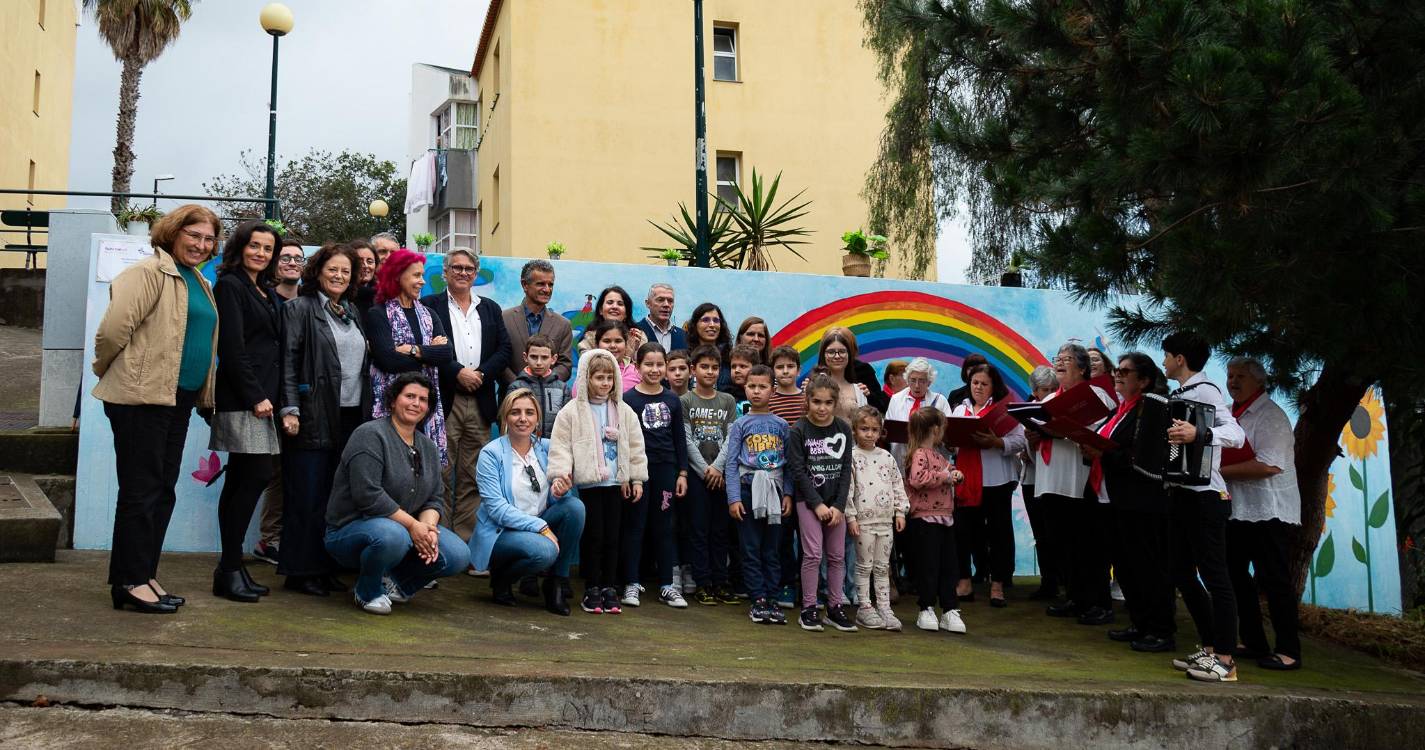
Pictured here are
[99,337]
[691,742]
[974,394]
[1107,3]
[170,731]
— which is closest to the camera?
[170,731]

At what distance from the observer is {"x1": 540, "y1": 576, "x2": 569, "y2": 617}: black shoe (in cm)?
593

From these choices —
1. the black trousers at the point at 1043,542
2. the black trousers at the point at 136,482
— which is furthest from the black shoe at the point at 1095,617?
the black trousers at the point at 136,482

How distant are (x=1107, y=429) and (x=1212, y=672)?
5.13ft

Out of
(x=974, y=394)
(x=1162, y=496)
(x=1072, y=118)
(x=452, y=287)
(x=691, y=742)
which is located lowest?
(x=691, y=742)

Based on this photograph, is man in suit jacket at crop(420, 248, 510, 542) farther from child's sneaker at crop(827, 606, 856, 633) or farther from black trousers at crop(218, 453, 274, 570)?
child's sneaker at crop(827, 606, 856, 633)

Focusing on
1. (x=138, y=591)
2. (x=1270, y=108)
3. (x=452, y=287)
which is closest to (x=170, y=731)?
(x=138, y=591)

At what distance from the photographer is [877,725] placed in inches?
184

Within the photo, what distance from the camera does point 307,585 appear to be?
18.7 feet

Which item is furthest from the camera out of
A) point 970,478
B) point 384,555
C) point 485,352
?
point 970,478

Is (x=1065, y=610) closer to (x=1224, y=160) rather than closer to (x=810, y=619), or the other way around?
(x=810, y=619)

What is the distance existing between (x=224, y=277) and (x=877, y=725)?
3650mm

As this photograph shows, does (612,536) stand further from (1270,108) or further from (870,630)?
(1270,108)

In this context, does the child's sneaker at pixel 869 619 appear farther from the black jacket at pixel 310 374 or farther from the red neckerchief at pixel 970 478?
the black jacket at pixel 310 374

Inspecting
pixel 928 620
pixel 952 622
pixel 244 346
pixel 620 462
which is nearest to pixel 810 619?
pixel 928 620
